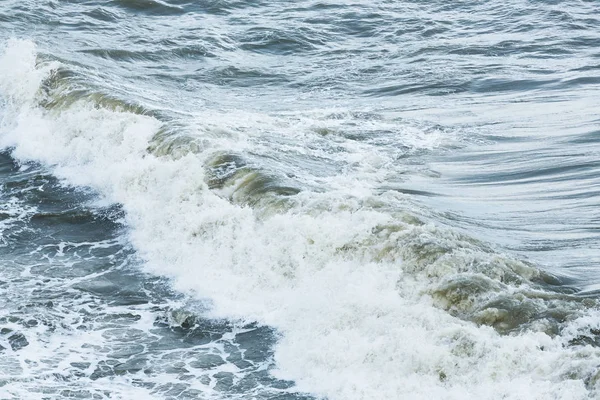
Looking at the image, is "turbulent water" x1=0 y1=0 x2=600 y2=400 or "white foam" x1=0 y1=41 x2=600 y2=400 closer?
"white foam" x1=0 y1=41 x2=600 y2=400

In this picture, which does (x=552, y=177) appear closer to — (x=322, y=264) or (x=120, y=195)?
(x=322, y=264)

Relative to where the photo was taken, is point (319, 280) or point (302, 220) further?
point (302, 220)

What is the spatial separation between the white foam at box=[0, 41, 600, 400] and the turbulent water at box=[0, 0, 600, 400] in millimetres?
27

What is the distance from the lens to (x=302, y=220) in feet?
37.5

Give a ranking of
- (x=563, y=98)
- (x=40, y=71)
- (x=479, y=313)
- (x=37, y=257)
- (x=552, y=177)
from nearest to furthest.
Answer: (x=479, y=313)
(x=37, y=257)
(x=552, y=177)
(x=563, y=98)
(x=40, y=71)

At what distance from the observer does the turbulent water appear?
8977 mm

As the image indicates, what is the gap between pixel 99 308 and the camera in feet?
34.8

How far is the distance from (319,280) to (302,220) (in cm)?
106

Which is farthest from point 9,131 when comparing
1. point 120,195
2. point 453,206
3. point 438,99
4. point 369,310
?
point 369,310

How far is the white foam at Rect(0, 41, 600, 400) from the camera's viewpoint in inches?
334

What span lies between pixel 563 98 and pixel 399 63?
456 cm

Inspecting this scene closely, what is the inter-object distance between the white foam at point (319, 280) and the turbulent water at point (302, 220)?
0.09 ft

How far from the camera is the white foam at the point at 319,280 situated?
8.48 metres

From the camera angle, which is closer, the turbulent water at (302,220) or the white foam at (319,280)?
the white foam at (319,280)
